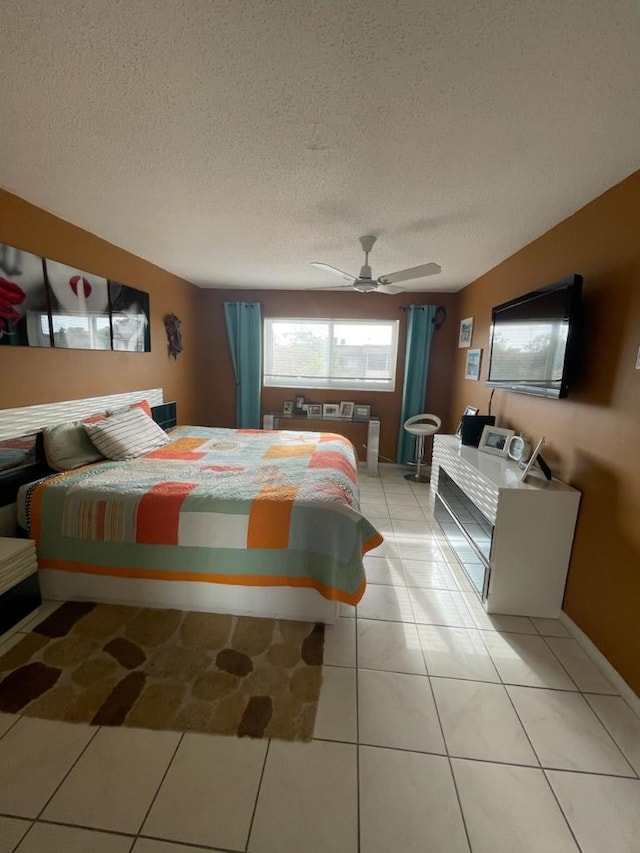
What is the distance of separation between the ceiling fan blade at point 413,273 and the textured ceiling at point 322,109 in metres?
0.25

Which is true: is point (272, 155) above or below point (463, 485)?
above

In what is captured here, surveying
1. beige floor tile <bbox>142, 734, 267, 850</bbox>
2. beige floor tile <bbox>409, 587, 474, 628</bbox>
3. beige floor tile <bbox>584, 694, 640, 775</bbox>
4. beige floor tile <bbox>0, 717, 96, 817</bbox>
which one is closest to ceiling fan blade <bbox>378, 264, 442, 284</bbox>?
beige floor tile <bbox>409, 587, 474, 628</bbox>

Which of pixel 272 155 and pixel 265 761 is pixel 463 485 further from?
pixel 272 155

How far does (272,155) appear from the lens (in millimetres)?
1606

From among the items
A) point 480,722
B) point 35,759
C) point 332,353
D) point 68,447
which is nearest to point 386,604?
point 480,722

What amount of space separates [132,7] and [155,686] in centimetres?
230

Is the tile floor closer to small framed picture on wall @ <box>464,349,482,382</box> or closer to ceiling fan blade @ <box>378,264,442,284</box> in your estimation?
ceiling fan blade @ <box>378,264,442,284</box>

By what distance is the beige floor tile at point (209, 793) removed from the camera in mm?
1062

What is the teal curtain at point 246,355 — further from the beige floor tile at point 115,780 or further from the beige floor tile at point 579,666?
the beige floor tile at point 579,666

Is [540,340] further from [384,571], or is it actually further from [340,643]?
[340,643]

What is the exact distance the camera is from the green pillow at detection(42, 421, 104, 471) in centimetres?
228

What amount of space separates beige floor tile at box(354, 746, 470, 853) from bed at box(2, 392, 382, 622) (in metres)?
0.63

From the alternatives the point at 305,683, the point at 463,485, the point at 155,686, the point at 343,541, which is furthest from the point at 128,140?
the point at 463,485

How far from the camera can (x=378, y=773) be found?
1.23 metres
